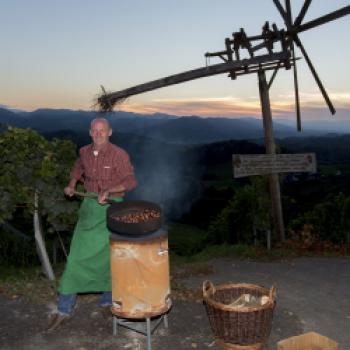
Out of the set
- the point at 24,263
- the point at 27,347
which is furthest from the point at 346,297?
the point at 24,263

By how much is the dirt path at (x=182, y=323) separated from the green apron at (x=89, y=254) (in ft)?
1.89

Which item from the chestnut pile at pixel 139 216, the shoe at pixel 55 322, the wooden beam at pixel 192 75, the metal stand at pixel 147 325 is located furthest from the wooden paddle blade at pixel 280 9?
the shoe at pixel 55 322

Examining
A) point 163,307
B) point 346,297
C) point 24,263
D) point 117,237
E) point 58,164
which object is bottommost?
point 24,263

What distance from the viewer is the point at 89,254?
569 cm

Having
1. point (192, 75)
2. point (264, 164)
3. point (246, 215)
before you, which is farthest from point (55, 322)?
point (246, 215)

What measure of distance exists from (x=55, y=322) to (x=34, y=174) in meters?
2.45

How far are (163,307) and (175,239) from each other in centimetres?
7236

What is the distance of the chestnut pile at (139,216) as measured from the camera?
197 inches

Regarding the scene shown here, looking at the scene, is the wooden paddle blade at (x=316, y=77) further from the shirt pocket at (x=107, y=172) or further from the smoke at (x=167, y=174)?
the smoke at (x=167, y=174)

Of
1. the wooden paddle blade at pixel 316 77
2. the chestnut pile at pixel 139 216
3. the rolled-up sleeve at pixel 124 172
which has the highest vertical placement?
the wooden paddle blade at pixel 316 77

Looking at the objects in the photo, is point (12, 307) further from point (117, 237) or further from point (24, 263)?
point (24, 263)

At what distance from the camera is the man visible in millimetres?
5602

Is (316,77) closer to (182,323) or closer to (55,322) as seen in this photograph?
(182,323)

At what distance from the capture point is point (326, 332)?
5.77m
